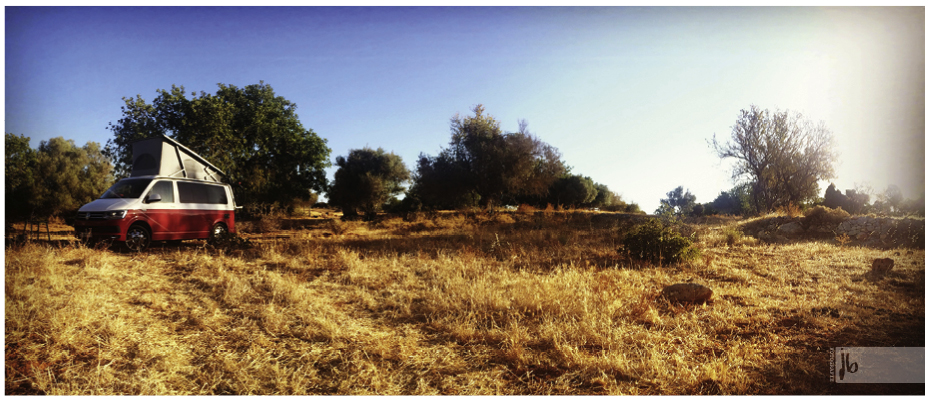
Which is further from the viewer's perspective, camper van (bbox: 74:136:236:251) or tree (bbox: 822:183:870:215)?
tree (bbox: 822:183:870:215)

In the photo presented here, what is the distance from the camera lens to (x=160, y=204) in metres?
9.08

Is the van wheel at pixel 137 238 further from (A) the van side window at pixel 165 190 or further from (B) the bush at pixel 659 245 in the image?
(B) the bush at pixel 659 245

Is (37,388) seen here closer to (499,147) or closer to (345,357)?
(345,357)

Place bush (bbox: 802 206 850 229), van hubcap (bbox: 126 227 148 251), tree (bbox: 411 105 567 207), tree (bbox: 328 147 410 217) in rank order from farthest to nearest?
tree (bbox: 328 147 410 217)
tree (bbox: 411 105 567 207)
bush (bbox: 802 206 850 229)
van hubcap (bbox: 126 227 148 251)

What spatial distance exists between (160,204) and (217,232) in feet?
5.54

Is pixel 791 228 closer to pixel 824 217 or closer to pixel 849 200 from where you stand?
pixel 824 217

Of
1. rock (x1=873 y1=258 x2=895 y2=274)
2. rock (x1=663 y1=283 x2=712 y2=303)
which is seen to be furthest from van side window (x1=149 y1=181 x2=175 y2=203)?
rock (x1=873 y1=258 x2=895 y2=274)

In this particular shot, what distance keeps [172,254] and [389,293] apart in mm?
6029

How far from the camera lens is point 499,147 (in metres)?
19.2

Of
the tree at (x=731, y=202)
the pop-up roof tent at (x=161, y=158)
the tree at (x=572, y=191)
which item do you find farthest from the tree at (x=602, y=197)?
the pop-up roof tent at (x=161, y=158)

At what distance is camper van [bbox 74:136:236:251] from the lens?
8.24 m

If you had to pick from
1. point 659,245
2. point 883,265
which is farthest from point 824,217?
point 659,245

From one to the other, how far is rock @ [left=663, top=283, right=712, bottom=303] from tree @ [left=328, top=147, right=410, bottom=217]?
20.6m

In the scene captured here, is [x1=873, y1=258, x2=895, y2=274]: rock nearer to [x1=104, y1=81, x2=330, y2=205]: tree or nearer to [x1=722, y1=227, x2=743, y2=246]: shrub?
[x1=722, y1=227, x2=743, y2=246]: shrub
